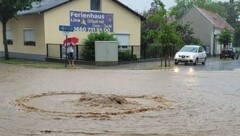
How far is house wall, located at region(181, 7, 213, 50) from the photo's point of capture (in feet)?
200

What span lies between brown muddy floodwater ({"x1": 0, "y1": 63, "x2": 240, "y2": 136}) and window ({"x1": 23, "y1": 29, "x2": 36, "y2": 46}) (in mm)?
19636

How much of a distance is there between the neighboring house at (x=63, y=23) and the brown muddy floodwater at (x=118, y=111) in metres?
17.7

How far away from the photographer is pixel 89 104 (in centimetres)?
1156

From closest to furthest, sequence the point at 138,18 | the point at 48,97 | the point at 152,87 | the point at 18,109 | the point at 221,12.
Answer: the point at 18,109 → the point at 48,97 → the point at 152,87 → the point at 138,18 → the point at 221,12

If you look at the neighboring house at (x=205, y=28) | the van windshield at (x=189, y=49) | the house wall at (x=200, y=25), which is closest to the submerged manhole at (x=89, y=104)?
the van windshield at (x=189, y=49)

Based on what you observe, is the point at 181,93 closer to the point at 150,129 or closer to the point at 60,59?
the point at 150,129

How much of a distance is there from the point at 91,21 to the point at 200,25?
2968 cm

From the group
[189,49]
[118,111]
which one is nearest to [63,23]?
[189,49]

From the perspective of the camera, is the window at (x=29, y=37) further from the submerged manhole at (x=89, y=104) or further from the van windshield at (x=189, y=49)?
the submerged manhole at (x=89, y=104)

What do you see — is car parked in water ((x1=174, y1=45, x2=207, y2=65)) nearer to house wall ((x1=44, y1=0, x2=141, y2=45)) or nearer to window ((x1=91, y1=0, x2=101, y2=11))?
house wall ((x1=44, y1=0, x2=141, y2=45))

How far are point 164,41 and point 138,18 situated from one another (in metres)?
9.29

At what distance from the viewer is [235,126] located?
9422 mm

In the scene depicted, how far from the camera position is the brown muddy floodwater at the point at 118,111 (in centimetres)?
871

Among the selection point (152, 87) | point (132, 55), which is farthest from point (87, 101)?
point (132, 55)
